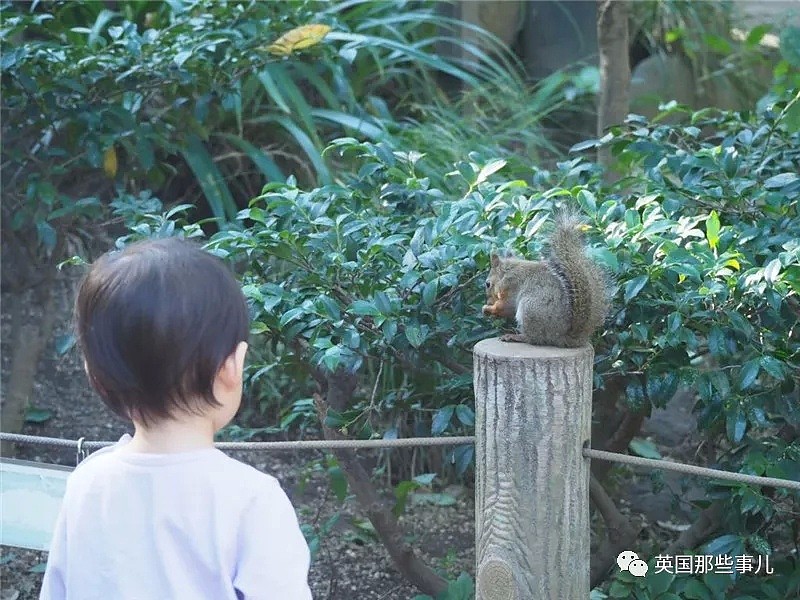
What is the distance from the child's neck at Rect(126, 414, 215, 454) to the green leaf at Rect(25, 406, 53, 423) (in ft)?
10.2

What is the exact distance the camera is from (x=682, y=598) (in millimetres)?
2916

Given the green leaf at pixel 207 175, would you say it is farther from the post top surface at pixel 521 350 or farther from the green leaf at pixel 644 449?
the post top surface at pixel 521 350

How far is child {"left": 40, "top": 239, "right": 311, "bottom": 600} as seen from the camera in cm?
142

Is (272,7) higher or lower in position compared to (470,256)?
higher

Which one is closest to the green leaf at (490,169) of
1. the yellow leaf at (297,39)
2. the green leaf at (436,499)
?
the yellow leaf at (297,39)

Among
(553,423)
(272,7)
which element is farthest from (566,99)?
(553,423)

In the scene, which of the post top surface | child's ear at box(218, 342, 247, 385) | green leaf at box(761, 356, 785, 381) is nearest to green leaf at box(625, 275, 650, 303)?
the post top surface

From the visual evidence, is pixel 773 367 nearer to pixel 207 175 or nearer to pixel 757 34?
pixel 207 175

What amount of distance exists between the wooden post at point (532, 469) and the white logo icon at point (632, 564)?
0.65 m

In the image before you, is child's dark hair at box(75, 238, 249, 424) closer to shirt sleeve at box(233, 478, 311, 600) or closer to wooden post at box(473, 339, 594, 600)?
shirt sleeve at box(233, 478, 311, 600)

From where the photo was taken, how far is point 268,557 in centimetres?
142

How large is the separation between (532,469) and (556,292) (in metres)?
0.48

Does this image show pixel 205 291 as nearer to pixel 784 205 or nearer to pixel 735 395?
pixel 735 395

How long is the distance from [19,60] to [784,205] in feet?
8.23
